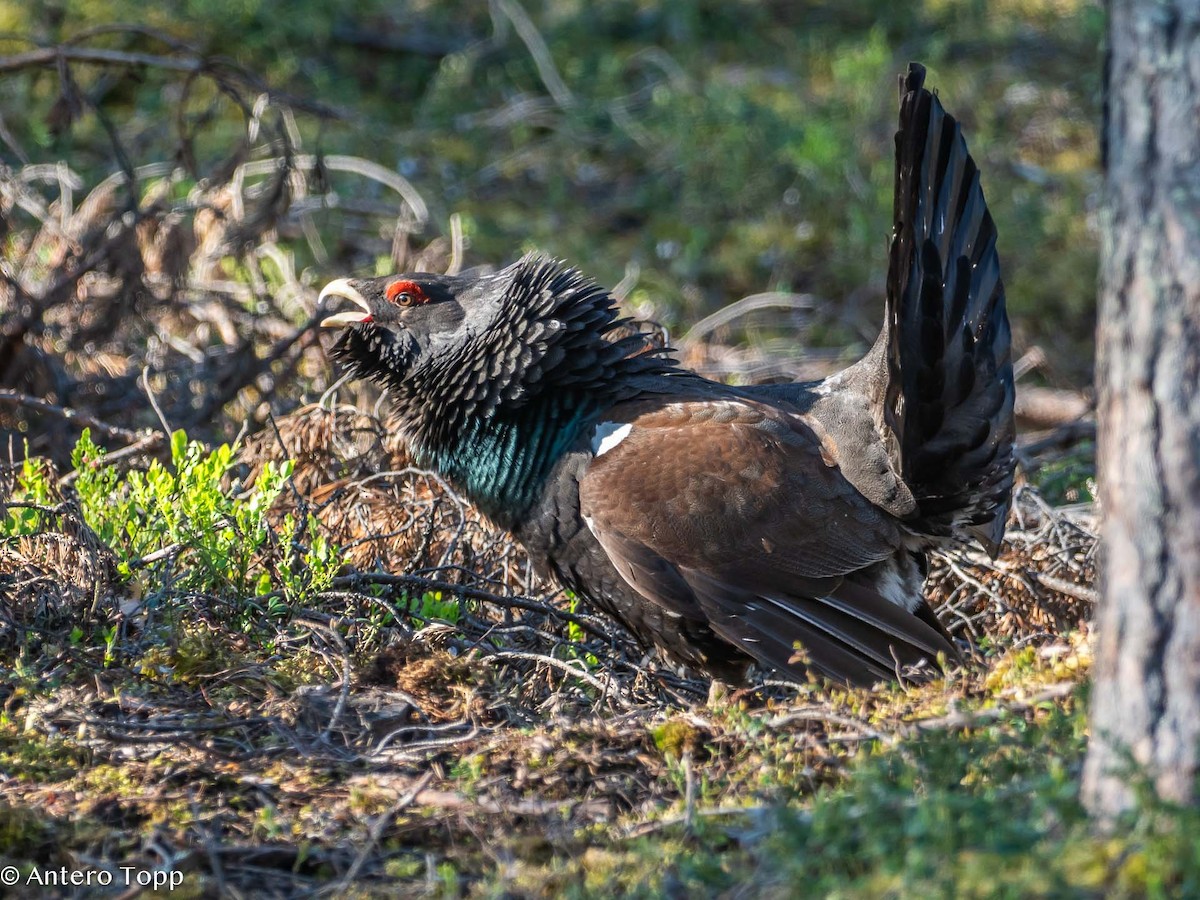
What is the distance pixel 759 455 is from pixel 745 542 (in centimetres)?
30

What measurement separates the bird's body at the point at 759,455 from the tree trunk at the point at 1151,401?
169 cm

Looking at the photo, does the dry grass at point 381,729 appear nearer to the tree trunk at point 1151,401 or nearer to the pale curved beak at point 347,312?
the pale curved beak at point 347,312

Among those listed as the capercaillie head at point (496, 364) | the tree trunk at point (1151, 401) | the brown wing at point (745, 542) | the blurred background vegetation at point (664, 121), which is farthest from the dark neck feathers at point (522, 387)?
the blurred background vegetation at point (664, 121)

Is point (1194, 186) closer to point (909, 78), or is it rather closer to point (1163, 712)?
point (1163, 712)

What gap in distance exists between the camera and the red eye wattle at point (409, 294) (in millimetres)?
4895

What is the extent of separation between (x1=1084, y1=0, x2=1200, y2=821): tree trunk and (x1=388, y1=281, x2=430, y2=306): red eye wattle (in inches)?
118

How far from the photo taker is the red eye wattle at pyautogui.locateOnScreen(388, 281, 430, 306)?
489cm

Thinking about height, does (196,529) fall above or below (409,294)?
below

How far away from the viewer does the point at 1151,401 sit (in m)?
2.27

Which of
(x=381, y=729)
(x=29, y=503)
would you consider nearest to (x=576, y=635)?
(x=381, y=729)

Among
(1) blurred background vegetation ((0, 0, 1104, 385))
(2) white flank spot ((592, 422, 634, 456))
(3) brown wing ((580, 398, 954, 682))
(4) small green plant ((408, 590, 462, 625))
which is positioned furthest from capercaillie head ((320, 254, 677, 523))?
(1) blurred background vegetation ((0, 0, 1104, 385))

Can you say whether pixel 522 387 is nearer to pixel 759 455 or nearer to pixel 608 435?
pixel 608 435

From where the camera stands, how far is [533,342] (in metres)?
4.54

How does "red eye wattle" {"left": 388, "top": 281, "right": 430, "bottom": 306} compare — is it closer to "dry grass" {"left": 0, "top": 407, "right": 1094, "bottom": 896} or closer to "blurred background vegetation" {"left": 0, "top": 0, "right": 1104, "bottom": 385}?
"dry grass" {"left": 0, "top": 407, "right": 1094, "bottom": 896}
